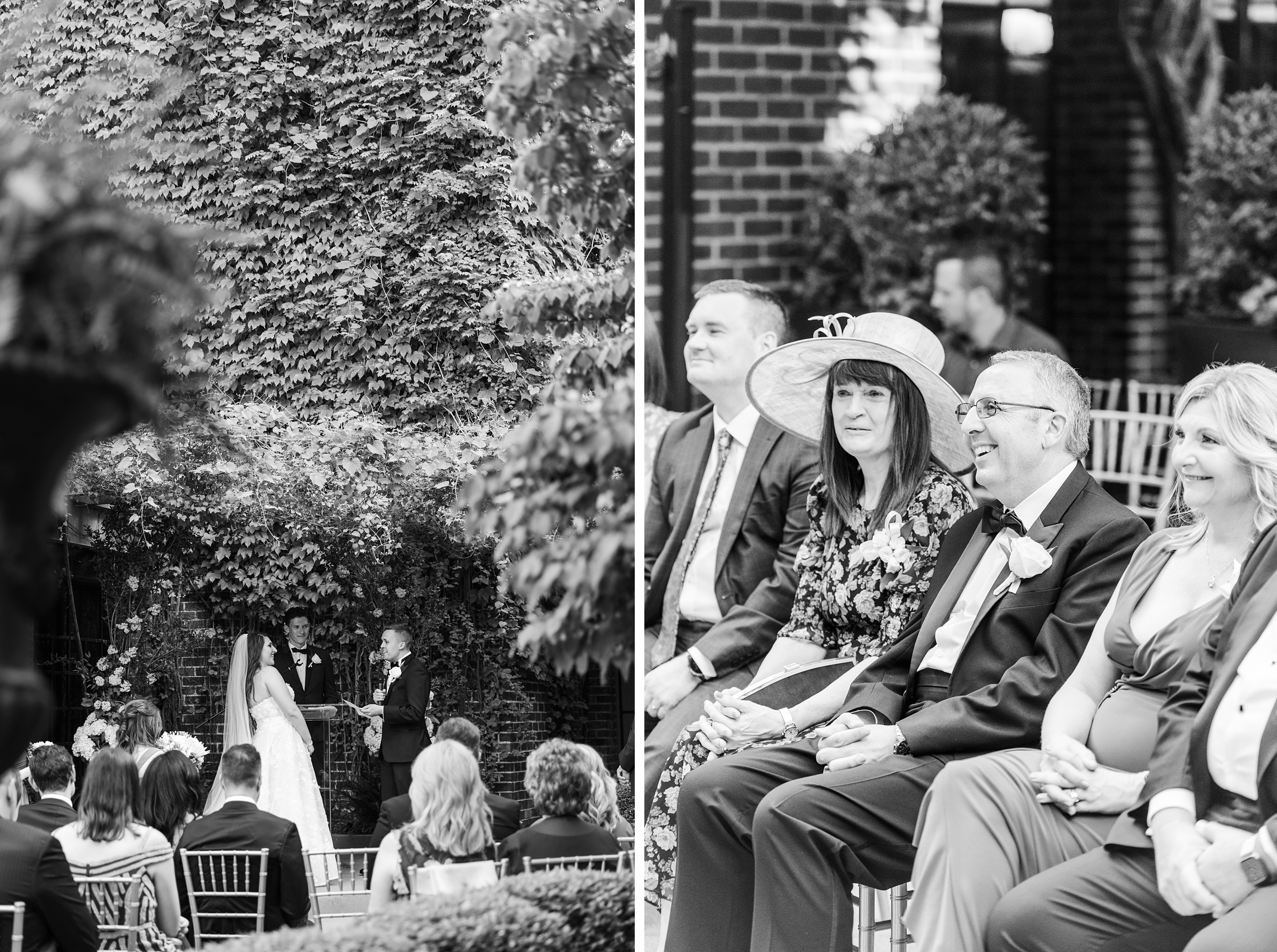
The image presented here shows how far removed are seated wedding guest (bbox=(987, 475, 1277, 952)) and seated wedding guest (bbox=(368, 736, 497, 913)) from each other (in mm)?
1530

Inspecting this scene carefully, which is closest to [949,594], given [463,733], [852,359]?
[852,359]

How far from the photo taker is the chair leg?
314 cm

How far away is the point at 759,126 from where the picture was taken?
245 inches

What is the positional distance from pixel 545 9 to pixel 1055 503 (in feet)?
6.15

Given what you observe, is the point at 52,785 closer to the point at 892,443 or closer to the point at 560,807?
the point at 560,807

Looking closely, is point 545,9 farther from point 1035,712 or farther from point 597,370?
point 1035,712

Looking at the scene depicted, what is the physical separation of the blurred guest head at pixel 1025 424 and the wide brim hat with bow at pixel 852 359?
0.29 m

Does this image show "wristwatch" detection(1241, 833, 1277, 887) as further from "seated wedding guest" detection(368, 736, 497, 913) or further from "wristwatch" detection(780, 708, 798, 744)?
"seated wedding guest" detection(368, 736, 497, 913)

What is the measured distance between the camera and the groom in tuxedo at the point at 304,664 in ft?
12.2

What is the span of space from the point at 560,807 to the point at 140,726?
1.12 metres

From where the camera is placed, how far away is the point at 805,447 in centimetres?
345

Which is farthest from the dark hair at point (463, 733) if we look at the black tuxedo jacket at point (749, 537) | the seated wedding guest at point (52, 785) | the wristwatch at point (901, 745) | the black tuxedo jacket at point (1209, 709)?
the black tuxedo jacket at point (1209, 709)

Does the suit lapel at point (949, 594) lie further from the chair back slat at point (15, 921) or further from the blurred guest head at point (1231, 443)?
the chair back slat at point (15, 921)

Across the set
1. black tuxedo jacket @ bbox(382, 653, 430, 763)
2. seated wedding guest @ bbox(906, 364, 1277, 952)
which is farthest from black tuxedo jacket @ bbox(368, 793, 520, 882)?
seated wedding guest @ bbox(906, 364, 1277, 952)
